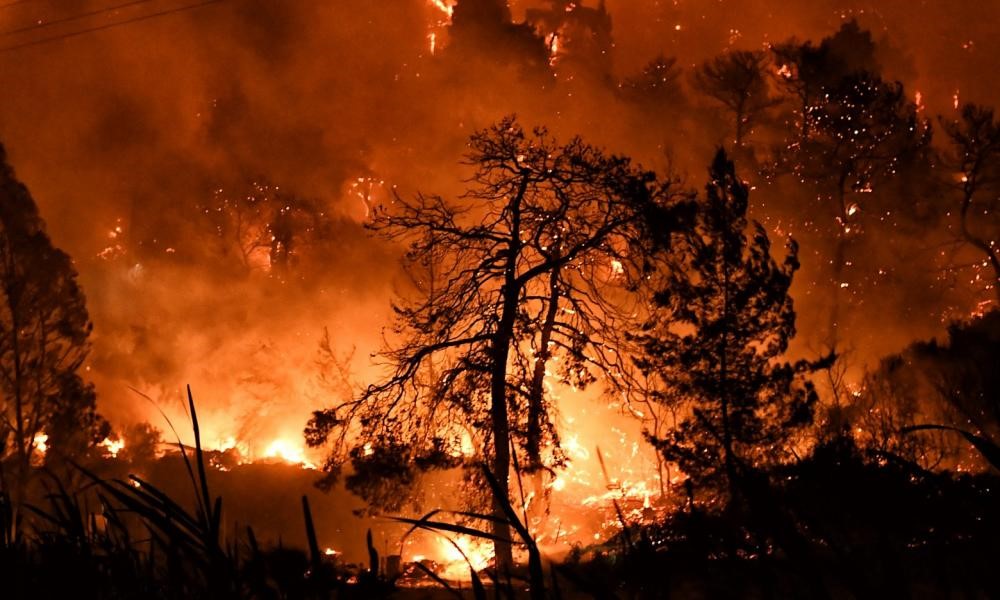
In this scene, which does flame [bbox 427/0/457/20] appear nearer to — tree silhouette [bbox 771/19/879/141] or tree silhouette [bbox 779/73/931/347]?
tree silhouette [bbox 771/19/879/141]

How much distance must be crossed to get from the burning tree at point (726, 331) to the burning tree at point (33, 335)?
62.1 feet

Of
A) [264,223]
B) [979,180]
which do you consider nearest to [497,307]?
[979,180]

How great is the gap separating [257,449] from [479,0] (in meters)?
30.8

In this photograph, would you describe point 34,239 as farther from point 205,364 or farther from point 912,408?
point 912,408

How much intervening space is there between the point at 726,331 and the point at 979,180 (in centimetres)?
1989

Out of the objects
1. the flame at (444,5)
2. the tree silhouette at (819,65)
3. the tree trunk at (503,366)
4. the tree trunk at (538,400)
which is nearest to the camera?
the tree trunk at (503,366)

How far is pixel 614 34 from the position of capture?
47.9 meters

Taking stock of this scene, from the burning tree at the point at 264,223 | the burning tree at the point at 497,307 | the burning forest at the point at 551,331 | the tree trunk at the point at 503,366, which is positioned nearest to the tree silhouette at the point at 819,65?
the burning forest at the point at 551,331

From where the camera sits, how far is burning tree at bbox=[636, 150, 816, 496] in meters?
14.6

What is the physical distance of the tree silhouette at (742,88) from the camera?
33.8 metres

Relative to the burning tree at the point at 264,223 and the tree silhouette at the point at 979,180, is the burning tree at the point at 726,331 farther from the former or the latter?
the burning tree at the point at 264,223

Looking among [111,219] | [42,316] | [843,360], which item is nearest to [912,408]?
[843,360]

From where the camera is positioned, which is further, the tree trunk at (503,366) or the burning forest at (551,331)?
the tree trunk at (503,366)

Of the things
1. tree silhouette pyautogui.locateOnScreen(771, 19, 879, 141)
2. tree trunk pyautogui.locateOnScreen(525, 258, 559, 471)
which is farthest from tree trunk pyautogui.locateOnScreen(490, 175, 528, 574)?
A: tree silhouette pyautogui.locateOnScreen(771, 19, 879, 141)
